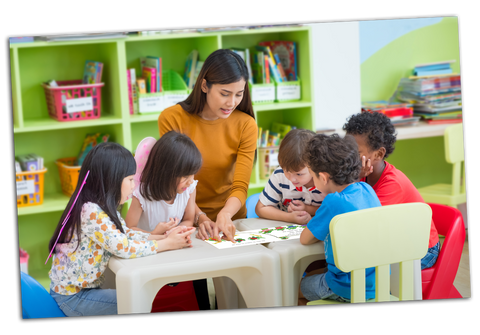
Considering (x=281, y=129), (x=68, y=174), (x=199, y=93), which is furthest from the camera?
(x=281, y=129)

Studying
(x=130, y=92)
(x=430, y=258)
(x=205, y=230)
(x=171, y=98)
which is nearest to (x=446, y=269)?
(x=430, y=258)

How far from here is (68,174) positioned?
2551 millimetres

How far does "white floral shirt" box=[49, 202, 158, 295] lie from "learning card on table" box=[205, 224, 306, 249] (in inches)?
7.7

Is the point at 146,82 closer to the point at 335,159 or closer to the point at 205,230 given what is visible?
the point at 205,230

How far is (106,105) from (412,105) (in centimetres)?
174

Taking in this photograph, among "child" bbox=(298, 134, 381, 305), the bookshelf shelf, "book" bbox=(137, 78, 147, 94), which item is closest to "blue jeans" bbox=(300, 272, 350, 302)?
"child" bbox=(298, 134, 381, 305)

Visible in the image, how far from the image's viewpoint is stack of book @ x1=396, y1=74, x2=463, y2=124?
2986mm

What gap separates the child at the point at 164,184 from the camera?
4.99 ft

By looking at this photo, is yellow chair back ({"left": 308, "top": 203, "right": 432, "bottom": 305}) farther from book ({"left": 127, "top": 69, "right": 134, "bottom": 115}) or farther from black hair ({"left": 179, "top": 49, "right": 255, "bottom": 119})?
book ({"left": 127, "top": 69, "right": 134, "bottom": 115})

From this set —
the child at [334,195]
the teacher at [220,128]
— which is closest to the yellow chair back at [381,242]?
the child at [334,195]

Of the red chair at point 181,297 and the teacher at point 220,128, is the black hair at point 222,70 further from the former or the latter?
the red chair at point 181,297

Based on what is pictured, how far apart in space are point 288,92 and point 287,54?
21cm

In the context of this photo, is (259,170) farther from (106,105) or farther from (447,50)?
(447,50)

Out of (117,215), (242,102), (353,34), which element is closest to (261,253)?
(117,215)
